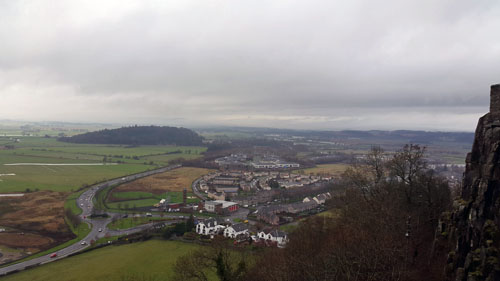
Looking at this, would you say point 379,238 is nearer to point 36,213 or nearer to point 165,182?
point 36,213

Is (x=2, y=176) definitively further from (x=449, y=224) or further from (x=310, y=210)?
(x=449, y=224)

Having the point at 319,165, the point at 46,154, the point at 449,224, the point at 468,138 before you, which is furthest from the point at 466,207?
the point at 468,138

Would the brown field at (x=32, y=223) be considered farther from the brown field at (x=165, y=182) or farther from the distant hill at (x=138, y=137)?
the distant hill at (x=138, y=137)

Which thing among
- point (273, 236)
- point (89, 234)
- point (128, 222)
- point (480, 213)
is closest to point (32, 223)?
point (89, 234)

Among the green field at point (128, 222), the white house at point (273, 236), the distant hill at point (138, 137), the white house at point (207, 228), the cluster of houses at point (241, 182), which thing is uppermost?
the distant hill at point (138, 137)

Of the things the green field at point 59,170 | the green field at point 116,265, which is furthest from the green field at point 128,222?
the green field at point 59,170

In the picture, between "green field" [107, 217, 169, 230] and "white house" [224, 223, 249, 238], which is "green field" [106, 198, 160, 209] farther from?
"white house" [224, 223, 249, 238]

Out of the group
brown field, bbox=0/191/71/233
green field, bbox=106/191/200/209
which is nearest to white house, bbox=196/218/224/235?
brown field, bbox=0/191/71/233

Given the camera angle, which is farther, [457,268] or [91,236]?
[91,236]
